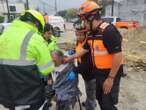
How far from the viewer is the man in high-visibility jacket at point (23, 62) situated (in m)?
3.09

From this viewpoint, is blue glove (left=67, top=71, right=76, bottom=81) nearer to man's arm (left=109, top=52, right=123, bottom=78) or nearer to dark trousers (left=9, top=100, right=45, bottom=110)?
man's arm (left=109, top=52, right=123, bottom=78)

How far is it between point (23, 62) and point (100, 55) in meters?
1.11

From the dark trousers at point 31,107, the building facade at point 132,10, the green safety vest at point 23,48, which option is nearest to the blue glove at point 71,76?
the dark trousers at point 31,107

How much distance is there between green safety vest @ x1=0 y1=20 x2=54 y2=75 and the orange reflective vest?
0.82m

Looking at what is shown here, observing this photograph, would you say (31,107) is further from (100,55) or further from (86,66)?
(86,66)

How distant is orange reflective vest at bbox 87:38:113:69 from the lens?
12.3 ft

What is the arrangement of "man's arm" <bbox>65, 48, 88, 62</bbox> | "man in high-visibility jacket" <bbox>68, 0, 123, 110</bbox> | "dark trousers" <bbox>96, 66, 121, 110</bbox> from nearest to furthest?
"man in high-visibility jacket" <bbox>68, 0, 123, 110</bbox>, "dark trousers" <bbox>96, 66, 121, 110</bbox>, "man's arm" <bbox>65, 48, 88, 62</bbox>

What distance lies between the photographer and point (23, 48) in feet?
10.1

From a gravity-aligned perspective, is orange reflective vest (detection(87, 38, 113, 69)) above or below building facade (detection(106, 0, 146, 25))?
below

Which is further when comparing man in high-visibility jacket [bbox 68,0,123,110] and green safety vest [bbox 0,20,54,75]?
man in high-visibility jacket [bbox 68,0,123,110]

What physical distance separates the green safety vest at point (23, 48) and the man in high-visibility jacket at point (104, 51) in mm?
827

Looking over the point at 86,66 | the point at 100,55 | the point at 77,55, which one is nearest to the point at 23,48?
the point at 100,55

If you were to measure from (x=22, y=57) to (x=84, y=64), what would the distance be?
6.11 ft

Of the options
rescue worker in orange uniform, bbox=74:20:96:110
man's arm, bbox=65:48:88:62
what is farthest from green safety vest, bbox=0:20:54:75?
rescue worker in orange uniform, bbox=74:20:96:110
